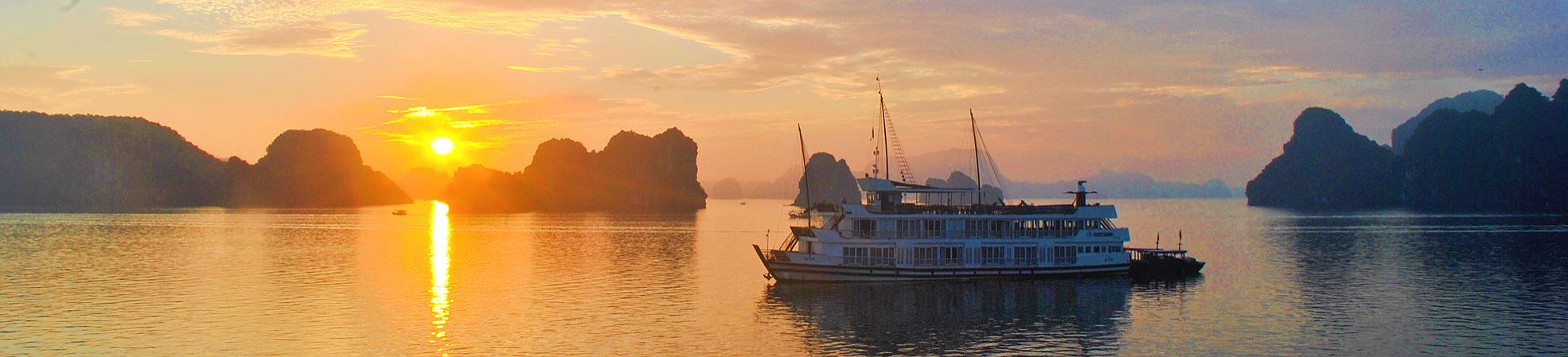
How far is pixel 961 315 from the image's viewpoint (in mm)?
52938

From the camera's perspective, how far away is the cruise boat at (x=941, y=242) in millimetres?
64688

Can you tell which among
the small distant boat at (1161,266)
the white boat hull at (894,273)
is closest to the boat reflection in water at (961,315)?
the white boat hull at (894,273)

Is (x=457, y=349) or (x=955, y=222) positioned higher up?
(x=955, y=222)

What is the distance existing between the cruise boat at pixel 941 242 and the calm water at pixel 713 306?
126 centimetres

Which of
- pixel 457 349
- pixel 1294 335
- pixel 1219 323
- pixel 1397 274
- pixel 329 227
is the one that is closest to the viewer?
pixel 457 349

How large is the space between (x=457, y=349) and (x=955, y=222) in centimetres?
3317

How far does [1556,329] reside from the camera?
159ft

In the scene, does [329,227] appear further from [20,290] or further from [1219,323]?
[1219,323]

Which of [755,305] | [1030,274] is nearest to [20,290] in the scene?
[755,305]

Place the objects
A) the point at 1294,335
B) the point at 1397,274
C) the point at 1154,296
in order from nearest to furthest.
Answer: the point at 1294,335, the point at 1154,296, the point at 1397,274

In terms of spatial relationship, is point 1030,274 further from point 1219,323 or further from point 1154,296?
point 1219,323

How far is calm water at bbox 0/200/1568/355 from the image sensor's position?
1757 inches

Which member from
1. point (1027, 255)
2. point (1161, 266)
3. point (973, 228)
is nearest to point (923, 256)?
point (973, 228)

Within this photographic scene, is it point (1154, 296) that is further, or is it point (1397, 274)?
point (1397, 274)
